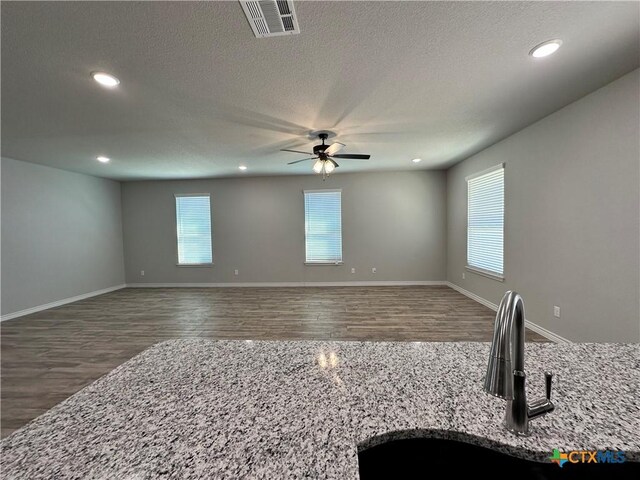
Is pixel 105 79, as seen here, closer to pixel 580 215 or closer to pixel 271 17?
pixel 271 17

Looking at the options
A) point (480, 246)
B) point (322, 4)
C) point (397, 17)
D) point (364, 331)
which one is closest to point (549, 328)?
point (480, 246)

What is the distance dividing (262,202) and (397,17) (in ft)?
17.4

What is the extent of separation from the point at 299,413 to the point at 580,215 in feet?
11.5

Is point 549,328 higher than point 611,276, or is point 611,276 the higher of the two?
point 611,276

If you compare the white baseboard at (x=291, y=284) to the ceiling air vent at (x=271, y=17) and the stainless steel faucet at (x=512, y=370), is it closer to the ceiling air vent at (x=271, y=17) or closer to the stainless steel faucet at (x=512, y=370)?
the ceiling air vent at (x=271, y=17)

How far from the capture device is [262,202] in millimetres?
6562

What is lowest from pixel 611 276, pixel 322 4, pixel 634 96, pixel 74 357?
pixel 74 357

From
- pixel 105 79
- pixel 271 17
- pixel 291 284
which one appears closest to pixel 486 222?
pixel 291 284

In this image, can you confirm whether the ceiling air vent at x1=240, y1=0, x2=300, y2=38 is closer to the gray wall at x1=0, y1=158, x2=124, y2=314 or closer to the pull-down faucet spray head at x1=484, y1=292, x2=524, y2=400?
the pull-down faucet spray head at x1=484, y1=292, x2=524, y2=400

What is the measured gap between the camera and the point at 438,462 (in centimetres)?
67

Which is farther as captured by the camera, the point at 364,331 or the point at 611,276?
the point at 364,331

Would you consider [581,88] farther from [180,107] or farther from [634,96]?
[180,107]

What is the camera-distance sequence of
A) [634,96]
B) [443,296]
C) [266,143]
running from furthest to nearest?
[443,296] < [266,143] < [634,96]

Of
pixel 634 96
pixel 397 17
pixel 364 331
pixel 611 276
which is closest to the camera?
pixel 397 17
